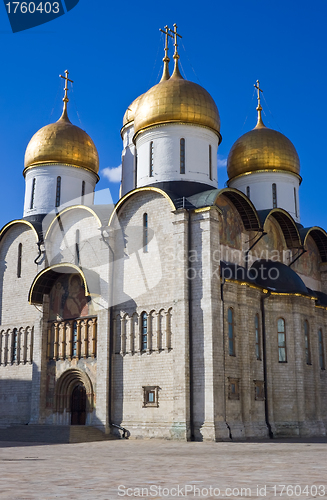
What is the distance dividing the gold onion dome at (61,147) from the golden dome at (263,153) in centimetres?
563

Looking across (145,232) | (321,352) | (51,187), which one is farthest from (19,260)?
(321,352)

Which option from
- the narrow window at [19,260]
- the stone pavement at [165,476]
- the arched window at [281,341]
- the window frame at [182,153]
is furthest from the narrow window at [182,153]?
the stone pavement at [165,476]

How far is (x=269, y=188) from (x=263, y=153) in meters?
1.31

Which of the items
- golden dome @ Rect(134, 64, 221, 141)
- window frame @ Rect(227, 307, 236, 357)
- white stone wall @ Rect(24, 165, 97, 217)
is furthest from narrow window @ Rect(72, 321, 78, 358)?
golden dome @ Rect(134, 64, 221, 141)

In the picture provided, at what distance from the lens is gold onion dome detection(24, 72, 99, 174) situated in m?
21.3

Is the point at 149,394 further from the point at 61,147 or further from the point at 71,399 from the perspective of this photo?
the point at 61,147

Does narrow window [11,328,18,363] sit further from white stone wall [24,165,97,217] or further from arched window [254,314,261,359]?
arched window [254,314,261,359]

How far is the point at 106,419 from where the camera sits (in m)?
16.4

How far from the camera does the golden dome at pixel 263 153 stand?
2088 centimetres

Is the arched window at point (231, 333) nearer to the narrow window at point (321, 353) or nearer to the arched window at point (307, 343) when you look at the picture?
the arched window at point (307, 343)

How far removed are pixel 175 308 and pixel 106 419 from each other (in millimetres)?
3966

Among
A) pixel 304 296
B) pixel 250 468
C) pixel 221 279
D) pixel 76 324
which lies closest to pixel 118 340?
pixel 76 324

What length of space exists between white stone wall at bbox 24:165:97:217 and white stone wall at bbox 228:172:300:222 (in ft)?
20.7

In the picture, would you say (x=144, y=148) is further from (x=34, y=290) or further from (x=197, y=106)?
(x=34, y=290)
